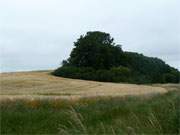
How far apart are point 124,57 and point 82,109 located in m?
58.0

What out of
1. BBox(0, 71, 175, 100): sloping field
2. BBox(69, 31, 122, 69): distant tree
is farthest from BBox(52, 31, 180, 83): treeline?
BBox(0, 71, 175, 100): sloping field

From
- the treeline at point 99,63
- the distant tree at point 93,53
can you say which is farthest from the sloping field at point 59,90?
the distant tree at point 93,53

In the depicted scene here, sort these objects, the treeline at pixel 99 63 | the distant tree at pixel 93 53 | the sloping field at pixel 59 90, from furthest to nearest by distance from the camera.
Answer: the distant tree at pixel 93 53 → the treeline at pixel 99 63 → the sloping field at pixel 59 90

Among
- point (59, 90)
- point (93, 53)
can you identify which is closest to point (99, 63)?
point (93, 53)

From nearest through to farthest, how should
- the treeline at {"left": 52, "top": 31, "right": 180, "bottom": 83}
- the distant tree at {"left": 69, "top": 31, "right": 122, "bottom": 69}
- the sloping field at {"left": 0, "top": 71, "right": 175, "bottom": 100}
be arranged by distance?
1. the sloping field at {"left": 0, "top": 71, "right": 175, "bottom": 100}
2. the treeline at {"left": 52, "top": 31, "right": 180, "bottom": 83}
3. the distant tree at {"left": 69, "top": 31, "right": 122, "bottom": 69}

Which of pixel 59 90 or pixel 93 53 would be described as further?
pixel 93 53

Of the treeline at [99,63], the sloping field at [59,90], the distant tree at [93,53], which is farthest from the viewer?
the distant tree at [93,53]

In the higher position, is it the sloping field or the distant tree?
the distant tree

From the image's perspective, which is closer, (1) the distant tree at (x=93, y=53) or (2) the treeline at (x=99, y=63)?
→ (2) the treeline at (x=99, y=63)

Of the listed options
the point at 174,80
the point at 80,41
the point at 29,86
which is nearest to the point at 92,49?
the point at 80,41

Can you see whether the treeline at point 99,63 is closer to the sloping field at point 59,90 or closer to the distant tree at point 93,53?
the distant tree at point 93,53

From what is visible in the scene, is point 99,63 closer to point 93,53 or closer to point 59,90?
point 93,53

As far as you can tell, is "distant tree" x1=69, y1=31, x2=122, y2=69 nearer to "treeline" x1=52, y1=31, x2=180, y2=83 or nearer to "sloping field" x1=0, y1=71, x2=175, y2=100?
"treeline" x1=52, y1=31, x2=180, y2=83

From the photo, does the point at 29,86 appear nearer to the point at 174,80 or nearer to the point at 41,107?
the point at 41,107
